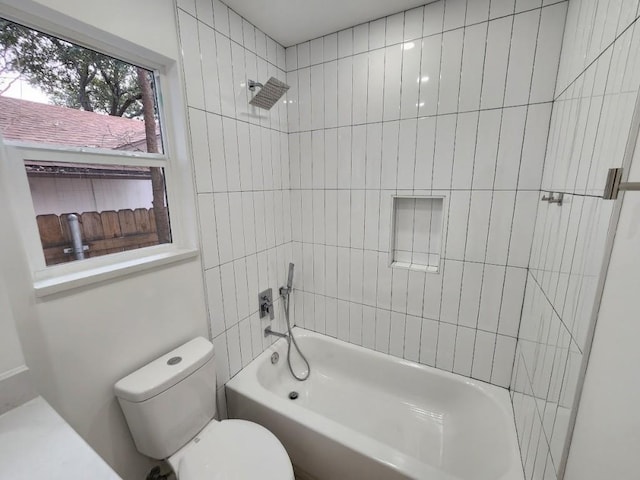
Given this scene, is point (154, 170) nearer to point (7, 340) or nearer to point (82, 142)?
point (82, 142)

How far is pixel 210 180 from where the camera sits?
1434 mm

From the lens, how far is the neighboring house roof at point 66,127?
908 mm

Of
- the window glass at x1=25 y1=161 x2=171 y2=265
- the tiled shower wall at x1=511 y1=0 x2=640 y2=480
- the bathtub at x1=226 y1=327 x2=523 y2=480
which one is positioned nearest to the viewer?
the tiled shower wall at x1=511 y1=0 x2=640 y2=480

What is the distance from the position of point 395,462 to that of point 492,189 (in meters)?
1.39

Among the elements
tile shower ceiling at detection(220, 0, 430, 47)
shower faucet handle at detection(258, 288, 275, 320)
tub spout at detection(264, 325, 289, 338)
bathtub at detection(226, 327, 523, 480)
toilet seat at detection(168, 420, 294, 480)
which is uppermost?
tile shower ceiling at detection(220, 0, 430, 47)

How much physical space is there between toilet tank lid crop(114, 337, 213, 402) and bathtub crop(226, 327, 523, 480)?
46cm

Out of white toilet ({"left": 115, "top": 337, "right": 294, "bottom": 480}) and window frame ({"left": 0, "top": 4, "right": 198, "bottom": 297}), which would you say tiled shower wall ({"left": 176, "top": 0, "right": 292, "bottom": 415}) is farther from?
white toilet ({"left": 115, "top": 337, "right": 294, "bottom": 480})

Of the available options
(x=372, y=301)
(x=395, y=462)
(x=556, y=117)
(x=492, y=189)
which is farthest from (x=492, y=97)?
(x=395, y=462)

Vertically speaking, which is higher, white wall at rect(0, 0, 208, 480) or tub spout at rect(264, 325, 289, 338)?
white wall at rect(0, 0, 208, 480)

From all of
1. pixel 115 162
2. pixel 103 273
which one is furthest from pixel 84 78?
pixel 103 273

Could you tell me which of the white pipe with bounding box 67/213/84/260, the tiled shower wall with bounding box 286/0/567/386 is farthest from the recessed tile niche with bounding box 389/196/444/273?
the white pipe with bounding box 67/213/84/260

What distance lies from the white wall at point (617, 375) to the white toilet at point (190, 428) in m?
1.01

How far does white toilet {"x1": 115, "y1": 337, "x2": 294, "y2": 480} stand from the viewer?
1092 millimetres

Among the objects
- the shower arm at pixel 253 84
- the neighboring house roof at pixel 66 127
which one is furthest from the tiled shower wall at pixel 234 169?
the neighboring house roof at pixel 66 127
